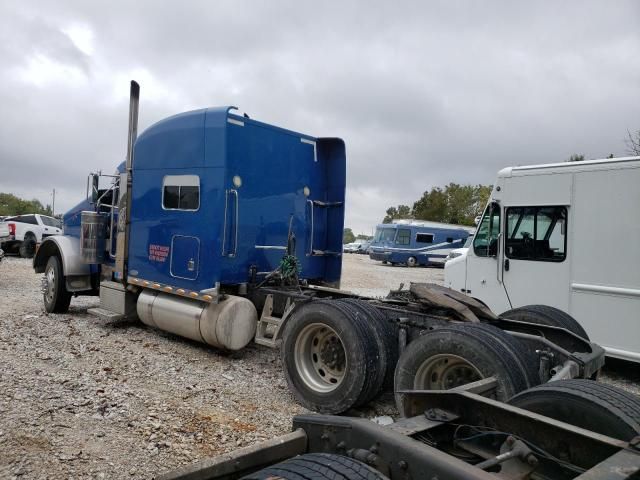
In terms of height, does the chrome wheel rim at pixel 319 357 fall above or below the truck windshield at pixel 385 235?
below

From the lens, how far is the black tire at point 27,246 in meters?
23.4

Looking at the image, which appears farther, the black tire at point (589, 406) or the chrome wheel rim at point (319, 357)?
the chrome wheel rim at point (319, 357)

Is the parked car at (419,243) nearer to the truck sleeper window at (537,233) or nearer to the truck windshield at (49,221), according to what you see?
the truck windshield at (49,221)

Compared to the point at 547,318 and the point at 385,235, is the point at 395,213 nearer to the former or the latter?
the point at 385,235

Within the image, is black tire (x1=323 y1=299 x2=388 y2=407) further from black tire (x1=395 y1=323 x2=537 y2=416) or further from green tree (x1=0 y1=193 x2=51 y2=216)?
green tree (x1=0 y1=193 x2=51 y2=216)

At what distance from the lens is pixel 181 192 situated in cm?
682

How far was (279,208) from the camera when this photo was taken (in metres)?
7.08

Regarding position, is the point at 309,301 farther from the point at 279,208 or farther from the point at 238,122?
the point at 238,122

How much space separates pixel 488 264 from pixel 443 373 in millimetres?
4406

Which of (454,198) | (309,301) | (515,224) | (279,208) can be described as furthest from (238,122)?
(454,198)

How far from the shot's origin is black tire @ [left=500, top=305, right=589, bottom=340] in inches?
207

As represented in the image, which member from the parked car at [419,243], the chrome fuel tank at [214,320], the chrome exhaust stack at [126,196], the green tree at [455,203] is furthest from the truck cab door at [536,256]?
the green tree at [455,203]

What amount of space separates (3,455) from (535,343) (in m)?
4.21

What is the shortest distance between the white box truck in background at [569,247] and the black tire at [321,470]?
6.12 metres
